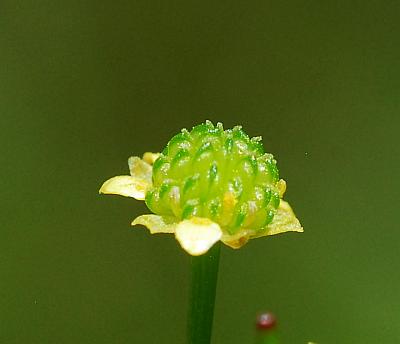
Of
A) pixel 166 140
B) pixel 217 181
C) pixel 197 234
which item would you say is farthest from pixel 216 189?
pixel 166 140

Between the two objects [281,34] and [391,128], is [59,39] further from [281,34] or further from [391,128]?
[391,128]

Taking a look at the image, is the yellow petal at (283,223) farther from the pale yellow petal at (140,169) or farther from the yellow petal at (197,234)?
the pale yellow petal at (140,169)

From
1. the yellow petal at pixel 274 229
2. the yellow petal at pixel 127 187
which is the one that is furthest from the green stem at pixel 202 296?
the yellow petal at pixel 127 187

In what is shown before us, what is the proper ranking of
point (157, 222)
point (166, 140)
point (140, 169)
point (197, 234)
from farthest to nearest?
point (166, 140) → point (140, 169) → point (157, 222) → point (197, 234)

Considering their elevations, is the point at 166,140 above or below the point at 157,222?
above

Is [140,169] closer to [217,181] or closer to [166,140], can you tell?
[217,181]

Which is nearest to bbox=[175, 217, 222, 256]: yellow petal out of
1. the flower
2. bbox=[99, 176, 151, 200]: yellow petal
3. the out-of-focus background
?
the flower

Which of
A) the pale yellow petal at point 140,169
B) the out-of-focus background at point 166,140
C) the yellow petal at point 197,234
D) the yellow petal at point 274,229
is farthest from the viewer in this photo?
the out-of-focus background at point 166,140
